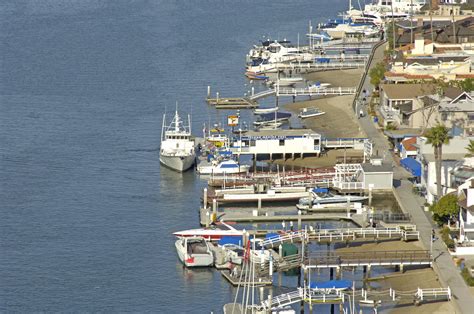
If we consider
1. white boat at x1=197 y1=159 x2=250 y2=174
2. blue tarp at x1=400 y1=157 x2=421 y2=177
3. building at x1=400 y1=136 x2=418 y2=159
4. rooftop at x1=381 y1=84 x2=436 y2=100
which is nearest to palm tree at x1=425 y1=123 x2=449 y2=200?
blue tarp at x1=400 y1=157 x2=421 y2=177

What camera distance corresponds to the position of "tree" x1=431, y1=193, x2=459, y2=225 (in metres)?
87.1

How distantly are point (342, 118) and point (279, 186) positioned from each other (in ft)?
79.9

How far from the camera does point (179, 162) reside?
108 m

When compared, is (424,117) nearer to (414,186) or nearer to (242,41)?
(414,186)

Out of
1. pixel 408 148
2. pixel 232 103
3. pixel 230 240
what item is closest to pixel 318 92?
pixel 232 103

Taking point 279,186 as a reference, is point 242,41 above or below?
above

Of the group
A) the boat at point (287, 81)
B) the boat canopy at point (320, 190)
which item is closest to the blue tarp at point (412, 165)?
the boat canopy at point (320, 190)

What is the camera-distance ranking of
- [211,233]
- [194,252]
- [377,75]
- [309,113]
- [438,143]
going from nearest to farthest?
[194,252] < [211,233] < [438,143] < [309,113] < [377,75]

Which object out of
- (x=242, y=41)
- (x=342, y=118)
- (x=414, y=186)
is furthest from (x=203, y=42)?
(x=414, y=186)

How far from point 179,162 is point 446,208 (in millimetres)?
26548

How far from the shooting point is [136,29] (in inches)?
7416

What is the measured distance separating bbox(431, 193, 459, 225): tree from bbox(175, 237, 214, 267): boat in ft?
43.8

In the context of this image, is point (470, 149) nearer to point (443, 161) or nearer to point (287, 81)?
point (443, 161)

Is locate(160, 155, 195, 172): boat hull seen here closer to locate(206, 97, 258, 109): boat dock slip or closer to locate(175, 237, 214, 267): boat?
locate(175, 237, 214, 267): boat
